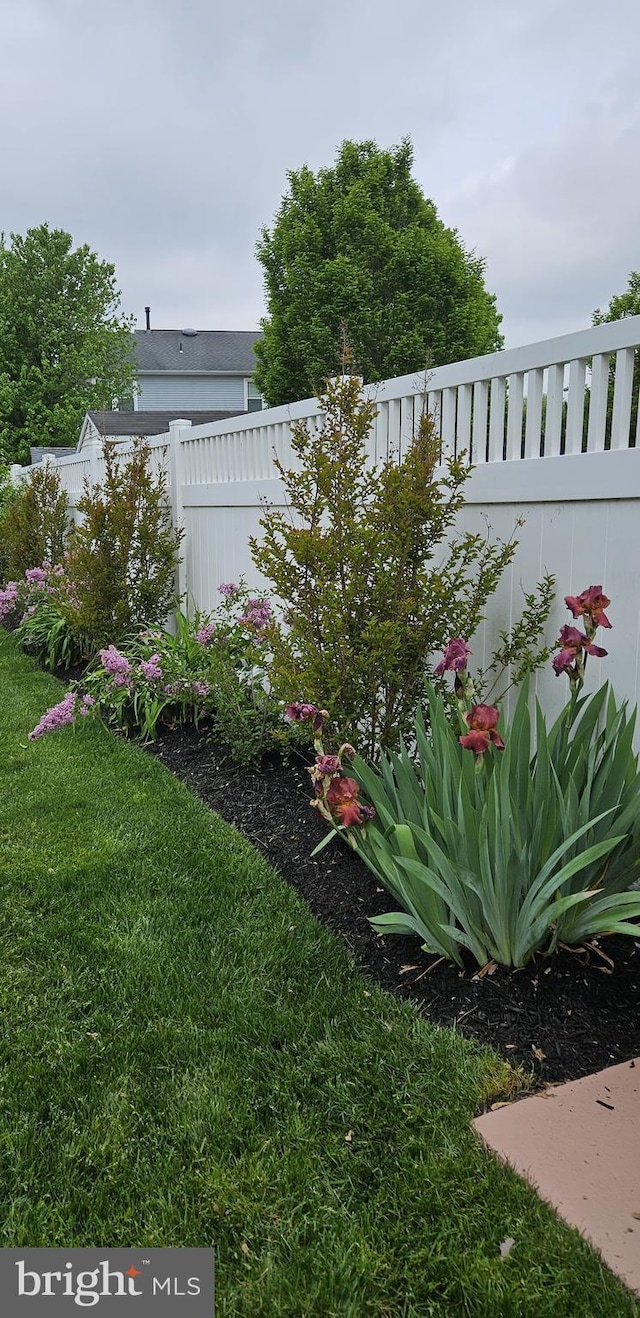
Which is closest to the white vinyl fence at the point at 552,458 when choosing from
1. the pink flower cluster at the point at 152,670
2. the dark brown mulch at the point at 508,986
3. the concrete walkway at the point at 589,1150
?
the dark brown mulch at the point at 508,986

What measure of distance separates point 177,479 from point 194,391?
110ft

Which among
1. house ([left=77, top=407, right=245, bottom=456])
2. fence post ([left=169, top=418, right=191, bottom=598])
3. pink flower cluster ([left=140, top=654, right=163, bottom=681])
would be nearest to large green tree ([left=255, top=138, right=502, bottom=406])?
house ([left=77, top=407, right=245, bottom=456])

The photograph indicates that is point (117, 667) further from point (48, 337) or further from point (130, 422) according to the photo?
point (48, 337)

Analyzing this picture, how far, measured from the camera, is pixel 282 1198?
1747 mm

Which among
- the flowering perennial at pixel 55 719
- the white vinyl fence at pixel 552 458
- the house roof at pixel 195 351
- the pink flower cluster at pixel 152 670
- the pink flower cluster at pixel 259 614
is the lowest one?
the flowering perennial at pixel 55 719

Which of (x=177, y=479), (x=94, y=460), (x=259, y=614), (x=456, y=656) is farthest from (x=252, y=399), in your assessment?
(x=456, y=656)

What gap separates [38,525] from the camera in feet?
31.3

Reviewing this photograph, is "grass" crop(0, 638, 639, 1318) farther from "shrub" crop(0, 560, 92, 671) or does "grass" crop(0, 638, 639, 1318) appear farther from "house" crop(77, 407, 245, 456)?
"house" crop(77, 407, 245, 456)

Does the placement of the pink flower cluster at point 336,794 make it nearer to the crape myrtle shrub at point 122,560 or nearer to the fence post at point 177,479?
the crape myrtle shrub at point 122,560

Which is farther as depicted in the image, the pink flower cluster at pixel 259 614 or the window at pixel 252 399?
the window at pixel 252 399

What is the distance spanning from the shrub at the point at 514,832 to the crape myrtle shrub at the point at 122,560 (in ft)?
13.4

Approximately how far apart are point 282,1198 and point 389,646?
6.30 ft

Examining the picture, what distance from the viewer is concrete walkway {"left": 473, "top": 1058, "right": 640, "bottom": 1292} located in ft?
5.41

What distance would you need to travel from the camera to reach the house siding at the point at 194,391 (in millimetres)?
37938
